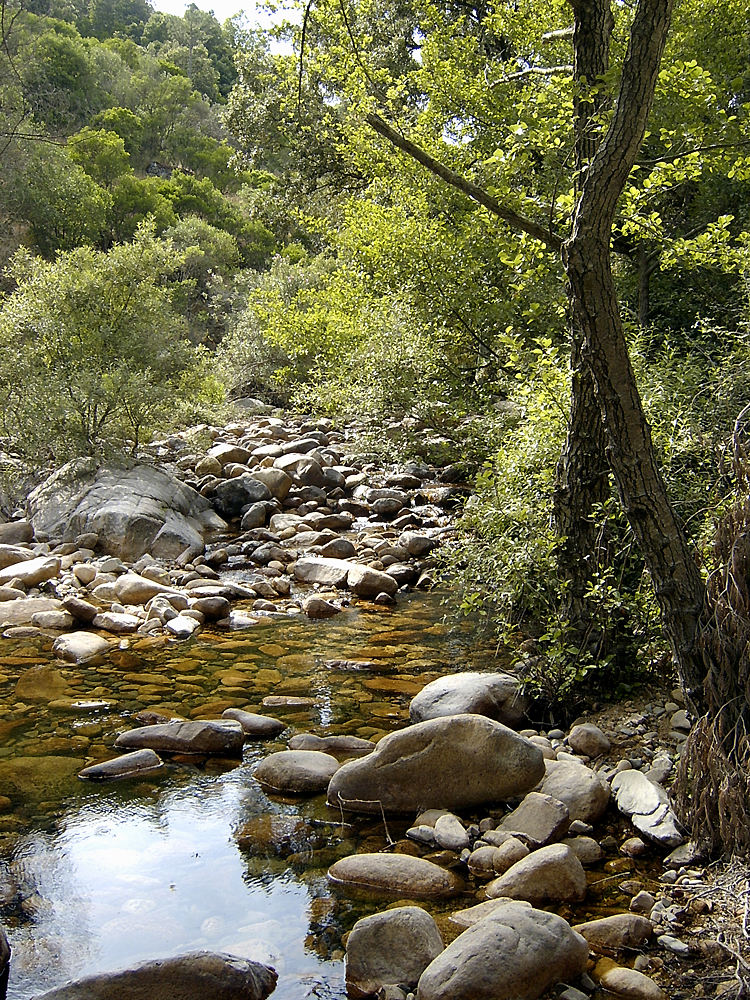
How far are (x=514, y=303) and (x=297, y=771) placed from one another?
23.6 ft

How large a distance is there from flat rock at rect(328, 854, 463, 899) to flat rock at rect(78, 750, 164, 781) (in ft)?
4.97

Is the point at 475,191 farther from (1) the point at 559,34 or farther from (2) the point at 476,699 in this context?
(2) the point at 476,699

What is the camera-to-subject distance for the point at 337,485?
44.0ft

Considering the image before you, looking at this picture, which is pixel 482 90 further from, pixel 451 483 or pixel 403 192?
pixel 451 483

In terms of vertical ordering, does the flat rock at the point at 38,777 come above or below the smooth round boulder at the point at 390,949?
above

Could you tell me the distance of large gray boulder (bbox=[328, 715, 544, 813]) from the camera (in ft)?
13.6

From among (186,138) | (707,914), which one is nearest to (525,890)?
(707,914)

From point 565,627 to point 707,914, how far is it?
1.98 meters

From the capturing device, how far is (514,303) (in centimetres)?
1017

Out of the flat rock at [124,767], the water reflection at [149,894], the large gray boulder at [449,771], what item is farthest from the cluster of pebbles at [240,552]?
the water reflection at [149,894]

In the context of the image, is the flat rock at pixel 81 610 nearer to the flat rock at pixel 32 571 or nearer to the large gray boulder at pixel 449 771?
the flat rock at pixel 32 571

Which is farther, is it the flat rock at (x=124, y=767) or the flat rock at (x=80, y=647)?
the flat rock at (x=80, y=647)

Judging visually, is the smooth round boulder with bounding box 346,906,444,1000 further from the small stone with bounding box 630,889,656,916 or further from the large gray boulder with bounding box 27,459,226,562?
the large gray boulder with bounding box 27,459,226,562

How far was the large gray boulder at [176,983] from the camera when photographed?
268 centimetres
